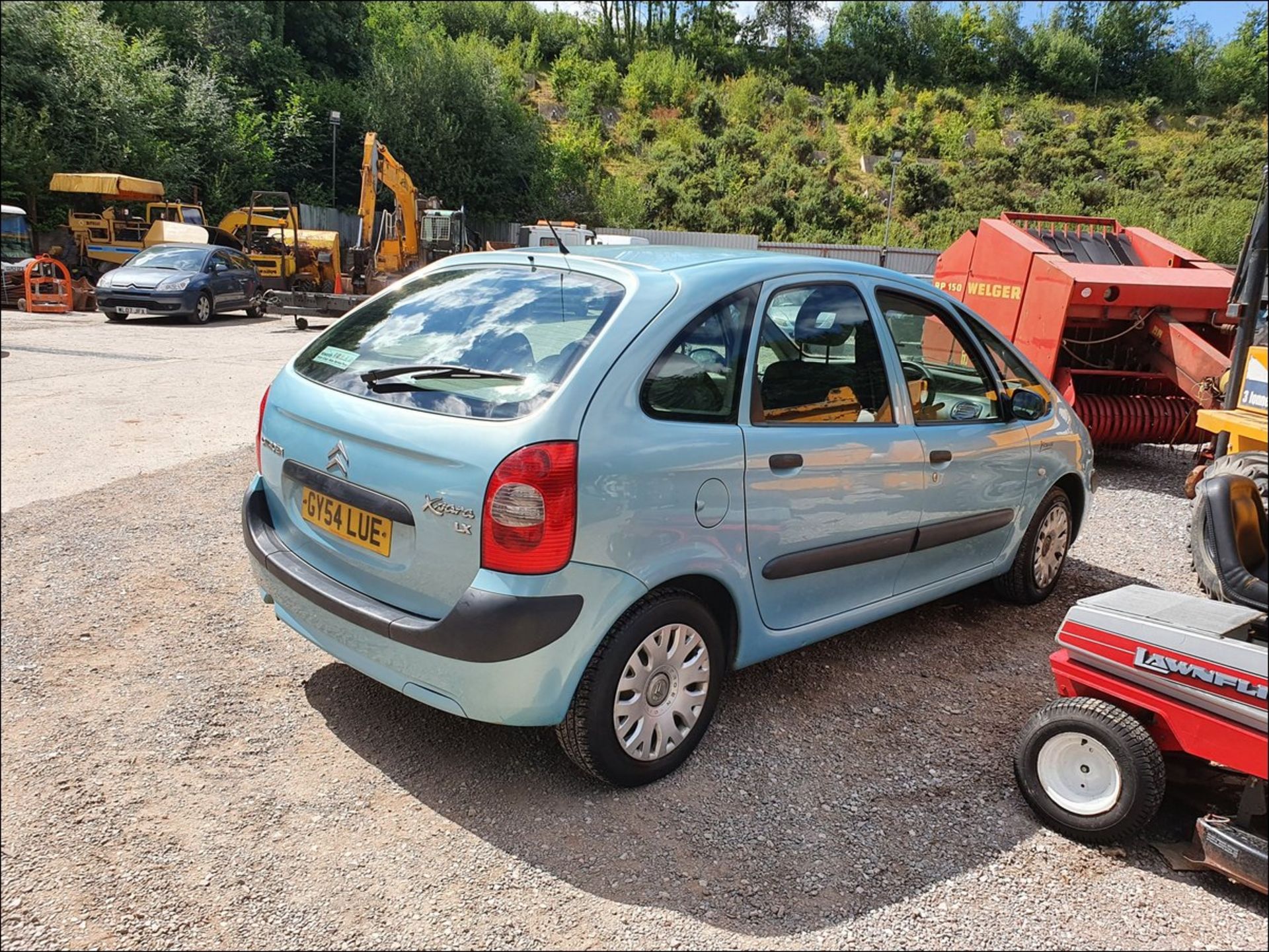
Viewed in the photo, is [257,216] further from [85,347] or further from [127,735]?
[127,735]

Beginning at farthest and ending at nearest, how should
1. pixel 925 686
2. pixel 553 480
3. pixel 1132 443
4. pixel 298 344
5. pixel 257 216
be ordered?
pixel 257 216
pixel 298 344
pixel 1132 443
pixel 925 686
pixel 553 480

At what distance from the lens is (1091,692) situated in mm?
3049

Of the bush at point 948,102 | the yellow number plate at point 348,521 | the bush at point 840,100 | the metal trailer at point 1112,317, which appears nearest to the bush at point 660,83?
the bush at point 840,100

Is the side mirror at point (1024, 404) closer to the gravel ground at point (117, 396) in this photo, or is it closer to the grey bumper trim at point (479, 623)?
the grey bumper trim at point (479, 623)

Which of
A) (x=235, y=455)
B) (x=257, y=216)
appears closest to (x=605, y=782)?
(x=235, y=455)

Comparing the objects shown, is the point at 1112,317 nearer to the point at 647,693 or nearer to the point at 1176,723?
the point at 1176,723

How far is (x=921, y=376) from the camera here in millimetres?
4008

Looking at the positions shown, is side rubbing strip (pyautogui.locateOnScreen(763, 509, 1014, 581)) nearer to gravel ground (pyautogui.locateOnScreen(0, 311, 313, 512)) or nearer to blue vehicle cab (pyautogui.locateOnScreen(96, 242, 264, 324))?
gravel ground (pyautogui.locateOnScreen(0, 311, 313, 512))

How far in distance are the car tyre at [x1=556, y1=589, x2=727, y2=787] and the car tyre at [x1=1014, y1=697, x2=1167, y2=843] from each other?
1076mm

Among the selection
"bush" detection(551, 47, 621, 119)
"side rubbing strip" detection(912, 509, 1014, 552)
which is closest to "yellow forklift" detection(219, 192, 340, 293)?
"side rubbing strip" detection(912, 509, 1014, 552)

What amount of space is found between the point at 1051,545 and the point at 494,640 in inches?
138

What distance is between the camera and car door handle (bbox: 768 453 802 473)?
10.2 feet

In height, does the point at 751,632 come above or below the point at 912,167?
below

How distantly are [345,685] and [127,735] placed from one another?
0.81 metres
